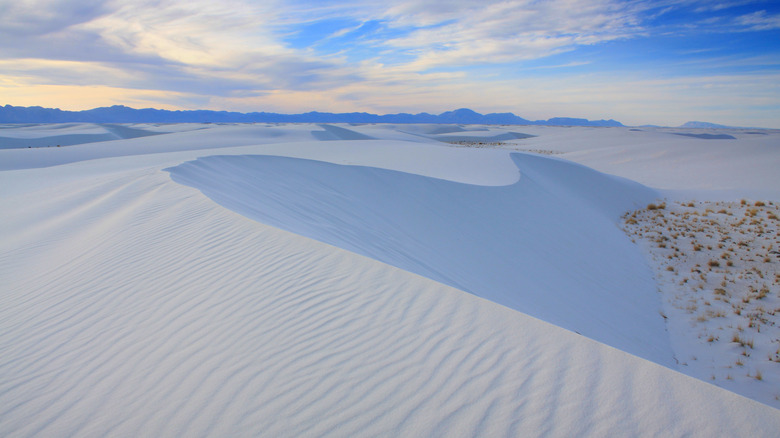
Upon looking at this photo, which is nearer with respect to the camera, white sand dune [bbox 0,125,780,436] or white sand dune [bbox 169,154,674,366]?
white sand dune [bbox 0,125,780,436]

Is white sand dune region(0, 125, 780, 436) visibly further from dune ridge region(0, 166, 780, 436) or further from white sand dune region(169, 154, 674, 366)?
white sand dune region(169, 154, 674, 366)

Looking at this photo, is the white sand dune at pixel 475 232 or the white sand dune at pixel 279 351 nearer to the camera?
the white sand dune at pixel 279 351

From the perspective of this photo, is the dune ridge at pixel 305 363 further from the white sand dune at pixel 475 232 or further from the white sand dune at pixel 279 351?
the white sand dune at pixel 475 232

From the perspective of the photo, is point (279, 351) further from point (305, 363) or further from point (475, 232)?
point (475, 232)

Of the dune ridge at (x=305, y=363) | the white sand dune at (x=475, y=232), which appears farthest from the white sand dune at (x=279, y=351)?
the white sand dune at (x=475, y=232)

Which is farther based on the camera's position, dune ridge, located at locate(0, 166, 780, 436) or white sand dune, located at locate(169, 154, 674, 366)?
white sand dune, located at locate(169, 154, 674, 366)

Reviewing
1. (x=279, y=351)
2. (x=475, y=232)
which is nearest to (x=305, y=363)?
(x=279, y=351)

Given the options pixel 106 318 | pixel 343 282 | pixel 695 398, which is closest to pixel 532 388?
pixel 695 398

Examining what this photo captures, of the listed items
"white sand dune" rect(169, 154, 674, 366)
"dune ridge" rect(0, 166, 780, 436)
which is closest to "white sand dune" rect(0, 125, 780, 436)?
"dune ridge" rect(0, 166, 780, 436)

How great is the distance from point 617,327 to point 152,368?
6.13m

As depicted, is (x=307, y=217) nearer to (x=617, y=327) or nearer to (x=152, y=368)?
(x=152, y=368)

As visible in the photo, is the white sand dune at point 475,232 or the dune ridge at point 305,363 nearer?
the dune ridge at point 305,363

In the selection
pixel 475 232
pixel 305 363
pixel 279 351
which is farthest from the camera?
pixel 475 232

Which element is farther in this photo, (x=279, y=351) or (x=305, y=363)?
(x=279, y=351)
